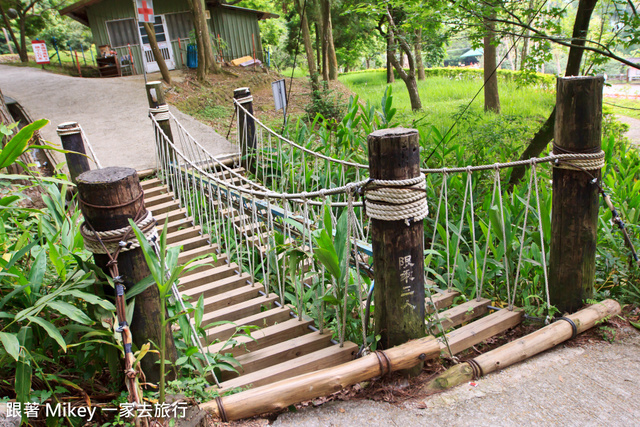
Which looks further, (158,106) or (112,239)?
(158,106)

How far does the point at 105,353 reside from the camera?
1807 millimetres

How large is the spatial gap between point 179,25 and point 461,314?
12.8m

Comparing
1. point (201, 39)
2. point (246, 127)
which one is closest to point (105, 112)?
point (201, 39)

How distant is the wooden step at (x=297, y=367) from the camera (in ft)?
6.27

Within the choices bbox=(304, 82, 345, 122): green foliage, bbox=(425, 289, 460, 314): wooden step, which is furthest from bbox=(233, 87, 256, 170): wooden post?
bbox=(425, 289, 460, 314): wooden step

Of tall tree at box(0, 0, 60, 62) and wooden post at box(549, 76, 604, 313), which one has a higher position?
tall tree at box(0, 0, 60, 62)

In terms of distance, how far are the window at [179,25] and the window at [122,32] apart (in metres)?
0.89

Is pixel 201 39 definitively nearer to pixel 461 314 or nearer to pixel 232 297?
pixel 232 297

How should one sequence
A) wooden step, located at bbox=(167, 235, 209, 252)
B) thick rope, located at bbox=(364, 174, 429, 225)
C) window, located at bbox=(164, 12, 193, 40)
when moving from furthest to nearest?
window, located at bbox=(164, 12, 193, 40) < wooden step, located at bbox=(167, 235, 209, 252) < thick rope, located at bbox=(364, 174, 429, 225)

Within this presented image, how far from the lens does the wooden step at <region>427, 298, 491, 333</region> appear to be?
7.15ft

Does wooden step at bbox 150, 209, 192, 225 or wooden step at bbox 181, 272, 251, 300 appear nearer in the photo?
wooden step at bbox 181, 272, 251, 300

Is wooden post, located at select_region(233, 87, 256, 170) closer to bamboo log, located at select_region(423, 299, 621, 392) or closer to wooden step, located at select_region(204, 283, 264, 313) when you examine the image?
wooden step, located at select_region(204, 283, 264, 313)

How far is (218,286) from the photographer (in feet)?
9.93

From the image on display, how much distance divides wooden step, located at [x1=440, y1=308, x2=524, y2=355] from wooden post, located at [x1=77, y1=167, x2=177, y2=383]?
44.9 inches
